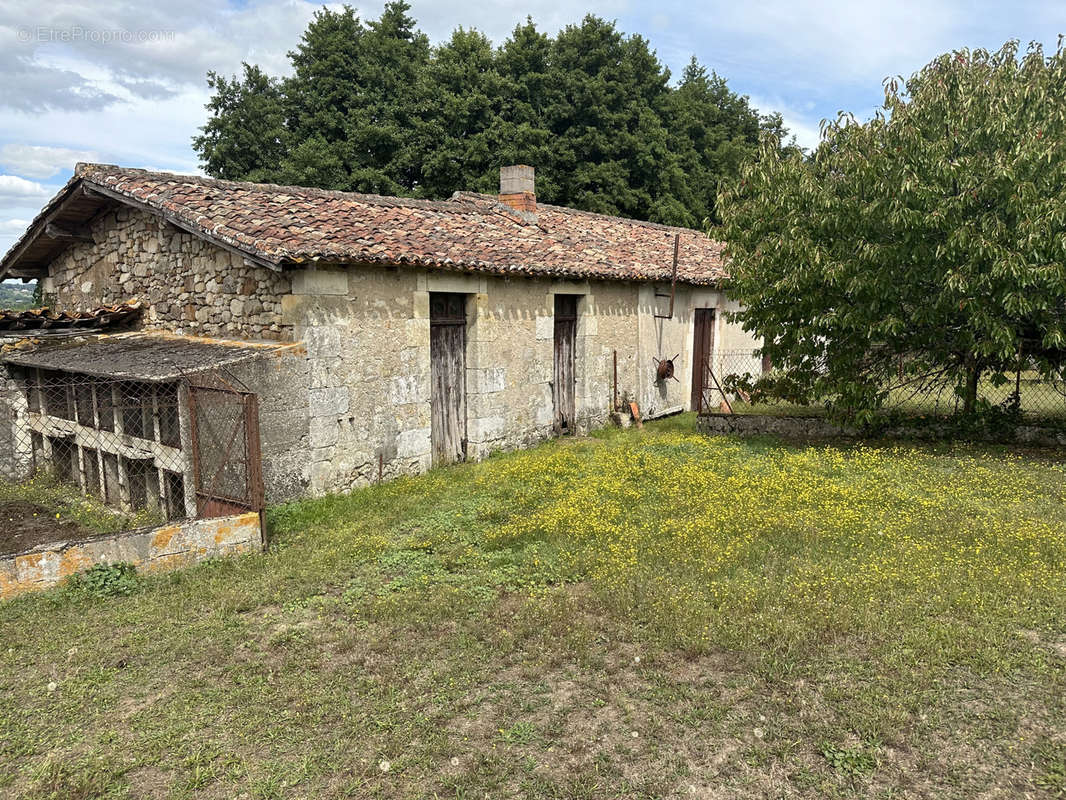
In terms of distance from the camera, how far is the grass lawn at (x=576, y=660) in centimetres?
370

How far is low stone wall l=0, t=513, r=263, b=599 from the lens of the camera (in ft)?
18.9

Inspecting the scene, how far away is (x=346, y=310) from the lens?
28.2ft

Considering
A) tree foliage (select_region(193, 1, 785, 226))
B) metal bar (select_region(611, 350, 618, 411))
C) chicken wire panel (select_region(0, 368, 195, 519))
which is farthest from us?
tree foliage (select_region(193, 1, 785, 226))

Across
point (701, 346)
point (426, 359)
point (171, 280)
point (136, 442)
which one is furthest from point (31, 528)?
point (701, 346)

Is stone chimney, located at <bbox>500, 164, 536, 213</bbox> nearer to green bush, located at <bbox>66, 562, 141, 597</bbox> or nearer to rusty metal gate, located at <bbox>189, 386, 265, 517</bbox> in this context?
rusty metal gate, located at <bbox>189, 386, 265, 517</bbox>

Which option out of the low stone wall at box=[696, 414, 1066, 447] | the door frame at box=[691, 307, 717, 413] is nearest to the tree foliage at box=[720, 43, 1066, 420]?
the low stone wall at box=[696, 414, 1066, 447]

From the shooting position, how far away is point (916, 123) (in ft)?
29.9

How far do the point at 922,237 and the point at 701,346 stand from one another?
6598 millimetres

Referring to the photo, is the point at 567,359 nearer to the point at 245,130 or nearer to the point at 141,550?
the point at 141,550

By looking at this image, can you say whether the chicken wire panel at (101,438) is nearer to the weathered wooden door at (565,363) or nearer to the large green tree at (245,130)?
the weathered wooden door at (565,363)

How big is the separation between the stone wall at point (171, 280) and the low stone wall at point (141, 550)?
2.44 m

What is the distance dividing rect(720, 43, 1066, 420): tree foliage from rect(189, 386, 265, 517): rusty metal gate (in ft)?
23.4

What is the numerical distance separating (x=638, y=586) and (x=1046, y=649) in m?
2.69

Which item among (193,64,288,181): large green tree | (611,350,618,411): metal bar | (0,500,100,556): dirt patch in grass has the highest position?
(193,64,288,181): large green tree
